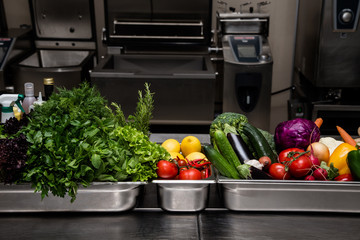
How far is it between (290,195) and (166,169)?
0.40 metres

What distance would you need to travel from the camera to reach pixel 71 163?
3.86 feet

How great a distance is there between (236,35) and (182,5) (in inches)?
21.0

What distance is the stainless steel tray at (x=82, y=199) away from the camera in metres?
1.24

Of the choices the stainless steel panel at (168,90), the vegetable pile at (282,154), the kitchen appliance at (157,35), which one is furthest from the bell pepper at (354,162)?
the kitchen appliance at (157,35)

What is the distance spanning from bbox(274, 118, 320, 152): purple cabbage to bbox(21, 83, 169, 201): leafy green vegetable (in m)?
0.48

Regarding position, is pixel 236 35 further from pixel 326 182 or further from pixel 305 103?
pixel 326 182

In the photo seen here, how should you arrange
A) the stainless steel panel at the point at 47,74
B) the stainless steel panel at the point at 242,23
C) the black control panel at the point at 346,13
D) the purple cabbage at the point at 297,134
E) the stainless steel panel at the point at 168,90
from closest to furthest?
the purple cabbage at the point at 297,134, the black control panel at the point at 346,13, the stainless steel panel at the point at 168,90, the stainless steel panel at the point at 47,74, the stainless steel panel at the point at 242,23

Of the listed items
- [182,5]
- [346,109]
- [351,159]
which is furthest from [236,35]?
[351,159]

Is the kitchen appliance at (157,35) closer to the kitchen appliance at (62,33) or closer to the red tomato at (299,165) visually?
the kitchen appliance at (62,33)

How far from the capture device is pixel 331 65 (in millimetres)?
2814

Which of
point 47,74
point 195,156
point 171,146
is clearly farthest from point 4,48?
point 195,156

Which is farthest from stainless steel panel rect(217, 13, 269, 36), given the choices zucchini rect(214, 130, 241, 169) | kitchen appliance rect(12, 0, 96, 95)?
zucchini rect(214, 130, 241, 169)

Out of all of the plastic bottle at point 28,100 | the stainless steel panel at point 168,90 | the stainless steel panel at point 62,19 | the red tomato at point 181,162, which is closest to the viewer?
the red tomato at point 181,162

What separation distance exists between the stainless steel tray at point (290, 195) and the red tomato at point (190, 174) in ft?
0.25
